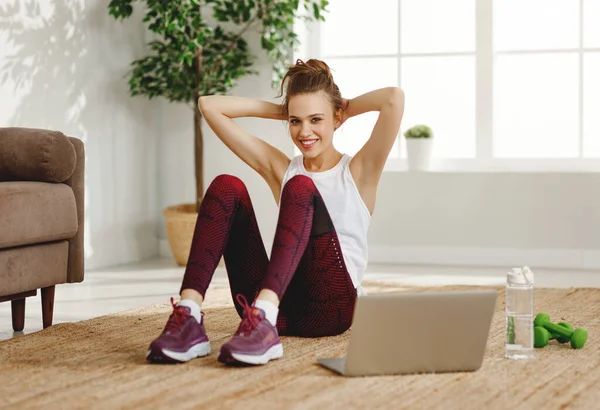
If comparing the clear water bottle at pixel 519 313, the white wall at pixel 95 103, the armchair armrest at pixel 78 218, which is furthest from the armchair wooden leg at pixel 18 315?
the clear water bottle at pixel 519 313

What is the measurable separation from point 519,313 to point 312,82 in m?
0.81

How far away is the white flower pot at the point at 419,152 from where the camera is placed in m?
4.78

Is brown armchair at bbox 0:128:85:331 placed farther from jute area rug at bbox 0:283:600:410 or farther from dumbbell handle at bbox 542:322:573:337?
dumbbell handle at bbox 542:322:573:337

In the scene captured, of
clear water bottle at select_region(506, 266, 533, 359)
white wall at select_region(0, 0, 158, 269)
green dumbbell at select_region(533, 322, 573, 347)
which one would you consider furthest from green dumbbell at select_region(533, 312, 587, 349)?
white wall at select_region(0, 0, 158, 269)

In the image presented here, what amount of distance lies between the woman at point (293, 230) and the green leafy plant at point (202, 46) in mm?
1962

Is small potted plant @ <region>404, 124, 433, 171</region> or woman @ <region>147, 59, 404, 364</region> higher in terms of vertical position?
small potted plant @ <region>404, 124, 433, 171</region>

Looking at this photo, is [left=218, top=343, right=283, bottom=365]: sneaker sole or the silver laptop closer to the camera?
the silver laptop

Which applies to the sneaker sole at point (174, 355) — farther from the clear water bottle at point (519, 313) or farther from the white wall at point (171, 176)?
the white wall at point (171, 176)

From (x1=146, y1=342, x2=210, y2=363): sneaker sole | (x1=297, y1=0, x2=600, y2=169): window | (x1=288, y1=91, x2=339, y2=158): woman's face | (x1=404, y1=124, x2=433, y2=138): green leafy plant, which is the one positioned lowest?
(x1=146, y1=342, x2=210, y2=363): sneaker sole

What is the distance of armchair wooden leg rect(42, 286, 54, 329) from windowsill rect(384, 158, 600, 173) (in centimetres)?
230

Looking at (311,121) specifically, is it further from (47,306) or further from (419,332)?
(47,306)

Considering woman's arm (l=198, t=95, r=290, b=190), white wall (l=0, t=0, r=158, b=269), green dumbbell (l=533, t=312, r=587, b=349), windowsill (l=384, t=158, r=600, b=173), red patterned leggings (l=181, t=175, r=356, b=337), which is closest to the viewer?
red patterned leggings (l=181, t=175, r=356, b=337)

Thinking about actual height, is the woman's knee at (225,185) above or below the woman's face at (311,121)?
below

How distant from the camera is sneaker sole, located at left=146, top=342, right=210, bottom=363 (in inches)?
89.0
